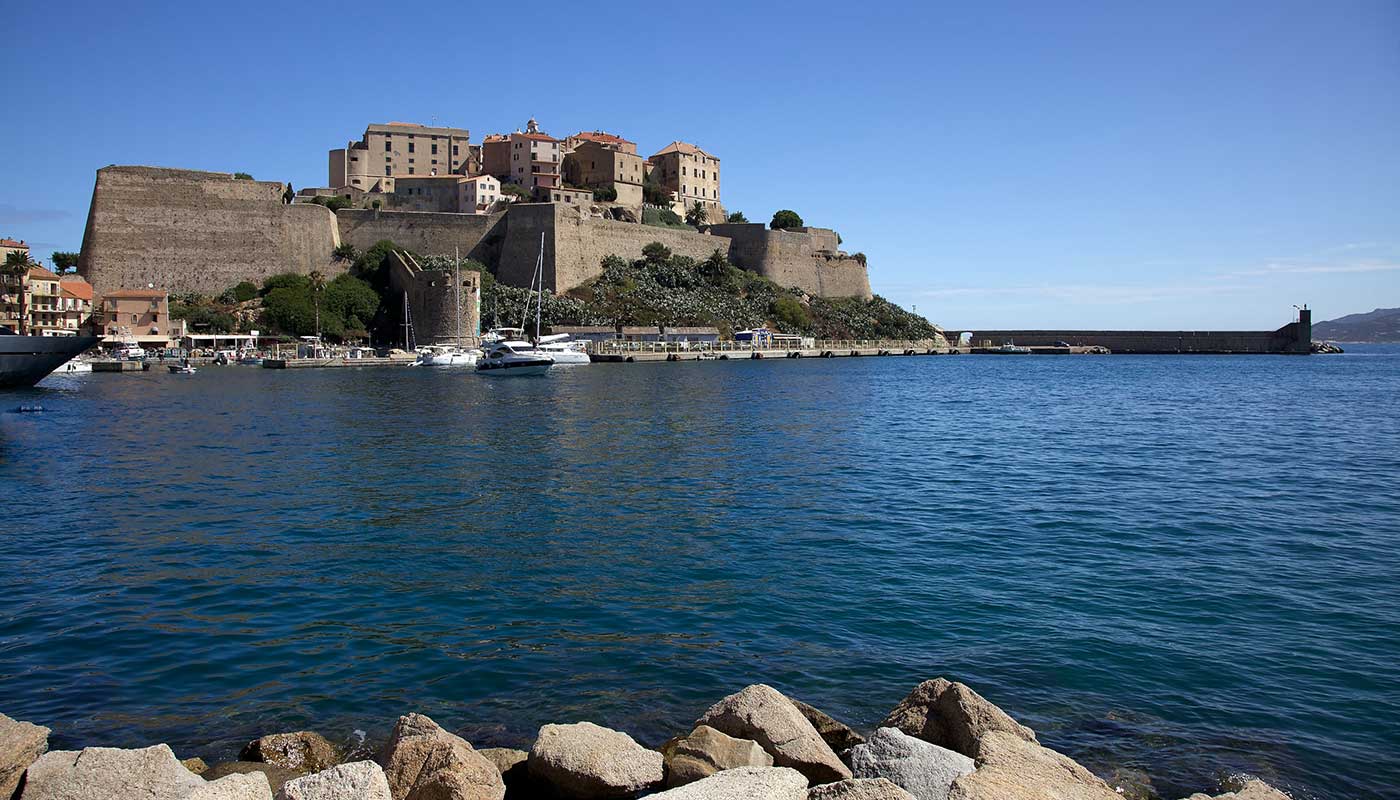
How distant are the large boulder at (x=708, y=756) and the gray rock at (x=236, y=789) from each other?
5.79 ft

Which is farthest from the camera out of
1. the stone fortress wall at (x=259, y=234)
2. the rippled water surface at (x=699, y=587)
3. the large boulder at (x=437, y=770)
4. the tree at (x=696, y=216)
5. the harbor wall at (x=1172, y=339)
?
the harbor wall at (x=1172, y=339)

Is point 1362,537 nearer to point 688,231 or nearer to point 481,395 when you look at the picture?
point 481,395

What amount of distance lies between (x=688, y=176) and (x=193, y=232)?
37.5 m

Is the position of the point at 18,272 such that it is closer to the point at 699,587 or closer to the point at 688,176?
the point at 699,587

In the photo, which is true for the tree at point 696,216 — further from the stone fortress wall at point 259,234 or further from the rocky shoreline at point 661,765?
the rocky shoreline at point 661,765

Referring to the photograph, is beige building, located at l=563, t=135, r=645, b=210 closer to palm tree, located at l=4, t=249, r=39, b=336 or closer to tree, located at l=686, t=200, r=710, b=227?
tree, located at l=686, t=200, r=710, b=227

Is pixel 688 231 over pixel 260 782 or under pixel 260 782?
over

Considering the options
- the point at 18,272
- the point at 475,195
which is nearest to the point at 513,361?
the point at 18,272

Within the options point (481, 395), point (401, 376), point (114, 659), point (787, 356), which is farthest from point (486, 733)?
point (787, 356)

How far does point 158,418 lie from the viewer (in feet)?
72.6

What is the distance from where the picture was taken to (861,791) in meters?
3.64

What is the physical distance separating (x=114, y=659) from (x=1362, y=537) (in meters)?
11.9

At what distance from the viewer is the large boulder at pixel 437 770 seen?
13.7 feet

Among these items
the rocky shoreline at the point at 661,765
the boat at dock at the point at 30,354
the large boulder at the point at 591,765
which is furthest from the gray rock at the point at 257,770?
the boat at dock at the point at 30,354
